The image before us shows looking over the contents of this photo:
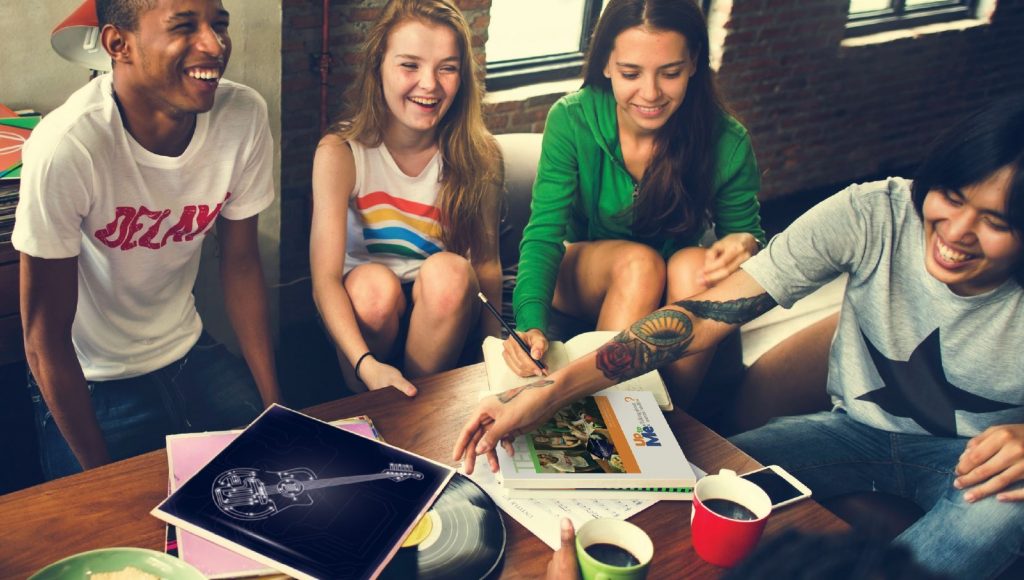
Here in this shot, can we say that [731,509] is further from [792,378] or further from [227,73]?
[227,73]

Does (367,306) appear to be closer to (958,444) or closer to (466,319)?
(466,319)

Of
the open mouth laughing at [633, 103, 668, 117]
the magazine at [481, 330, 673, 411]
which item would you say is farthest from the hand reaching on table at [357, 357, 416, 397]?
the open mouth laughing at [633, 103, 668, 117]

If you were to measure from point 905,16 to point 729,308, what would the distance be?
360 centimetres

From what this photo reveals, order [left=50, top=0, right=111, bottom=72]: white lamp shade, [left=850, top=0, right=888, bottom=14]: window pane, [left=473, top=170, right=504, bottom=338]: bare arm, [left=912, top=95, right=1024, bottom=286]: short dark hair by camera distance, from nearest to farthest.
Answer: [left=912, top=95, right=1024, bottom=286]: short dark hair → [left=50, top=0, right=111, bottom=72]: white lamp shade → [left=473, top=170, right=504, bottom=338]: bare arm → [left=850, top=0, right=888, bottom=14]: window pane

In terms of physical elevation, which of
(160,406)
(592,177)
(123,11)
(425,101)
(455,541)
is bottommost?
(160,406)

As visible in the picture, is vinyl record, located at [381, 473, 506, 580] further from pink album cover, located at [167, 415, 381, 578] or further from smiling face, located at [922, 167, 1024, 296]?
smiling face, located at [922, 167, 1024, 296]

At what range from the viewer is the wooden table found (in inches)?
46.0

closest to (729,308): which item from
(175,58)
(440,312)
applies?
(440,312)

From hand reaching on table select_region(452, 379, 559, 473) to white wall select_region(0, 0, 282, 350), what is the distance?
1352 millimetres

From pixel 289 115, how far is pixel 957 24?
377 centimetres

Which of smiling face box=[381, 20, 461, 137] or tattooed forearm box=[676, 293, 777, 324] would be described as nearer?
tattooed forearm box=[676, 293, 777, 324]

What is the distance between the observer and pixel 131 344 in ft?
5.99

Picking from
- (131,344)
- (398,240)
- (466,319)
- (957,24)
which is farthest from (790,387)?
(957,24)

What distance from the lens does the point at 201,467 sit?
1274mm
